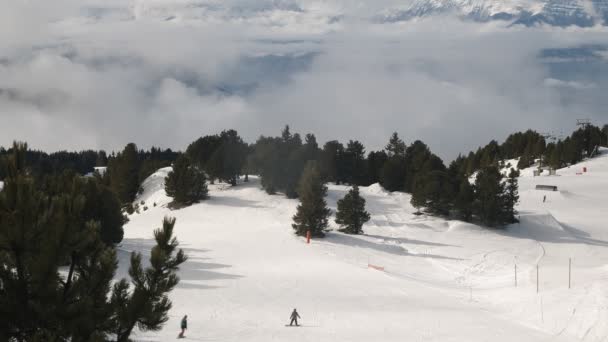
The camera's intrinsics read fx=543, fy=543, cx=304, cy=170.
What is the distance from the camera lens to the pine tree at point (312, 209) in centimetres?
5656

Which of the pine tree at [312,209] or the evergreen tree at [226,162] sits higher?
the evergreen tree at [226,162]

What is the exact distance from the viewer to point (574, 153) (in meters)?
123

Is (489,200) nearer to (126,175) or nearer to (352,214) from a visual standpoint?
(352,214)

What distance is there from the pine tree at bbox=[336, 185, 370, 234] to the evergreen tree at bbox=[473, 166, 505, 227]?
52.9 ft

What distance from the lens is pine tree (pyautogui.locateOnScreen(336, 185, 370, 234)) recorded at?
60.7 m

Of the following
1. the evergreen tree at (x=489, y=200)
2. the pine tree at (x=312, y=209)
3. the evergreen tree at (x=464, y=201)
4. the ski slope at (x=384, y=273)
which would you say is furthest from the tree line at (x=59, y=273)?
the evergreen tree at (x=464, y=201)

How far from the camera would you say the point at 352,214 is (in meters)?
60.7

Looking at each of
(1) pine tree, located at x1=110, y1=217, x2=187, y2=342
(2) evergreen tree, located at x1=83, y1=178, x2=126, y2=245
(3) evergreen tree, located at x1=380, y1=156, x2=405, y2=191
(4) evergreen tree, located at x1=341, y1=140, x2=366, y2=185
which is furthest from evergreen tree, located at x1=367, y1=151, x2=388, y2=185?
(1) pine tree, located at x1=110, y1=217, x2=187, y2=342

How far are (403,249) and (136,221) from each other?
34624mm

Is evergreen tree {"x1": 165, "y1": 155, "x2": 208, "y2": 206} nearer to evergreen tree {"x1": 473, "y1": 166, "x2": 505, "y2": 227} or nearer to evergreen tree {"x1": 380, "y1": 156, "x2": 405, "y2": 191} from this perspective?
evergreen tree {"x1": 380, "y1": 156, "x2": 405, "y2": 191}

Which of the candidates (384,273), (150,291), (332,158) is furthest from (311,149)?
(150,291)

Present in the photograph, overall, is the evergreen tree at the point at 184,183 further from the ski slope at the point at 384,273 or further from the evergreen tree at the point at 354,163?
the evergreen tree at the point at 354,163

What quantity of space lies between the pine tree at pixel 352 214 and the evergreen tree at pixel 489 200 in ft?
52.9

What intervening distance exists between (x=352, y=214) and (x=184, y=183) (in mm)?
25384
